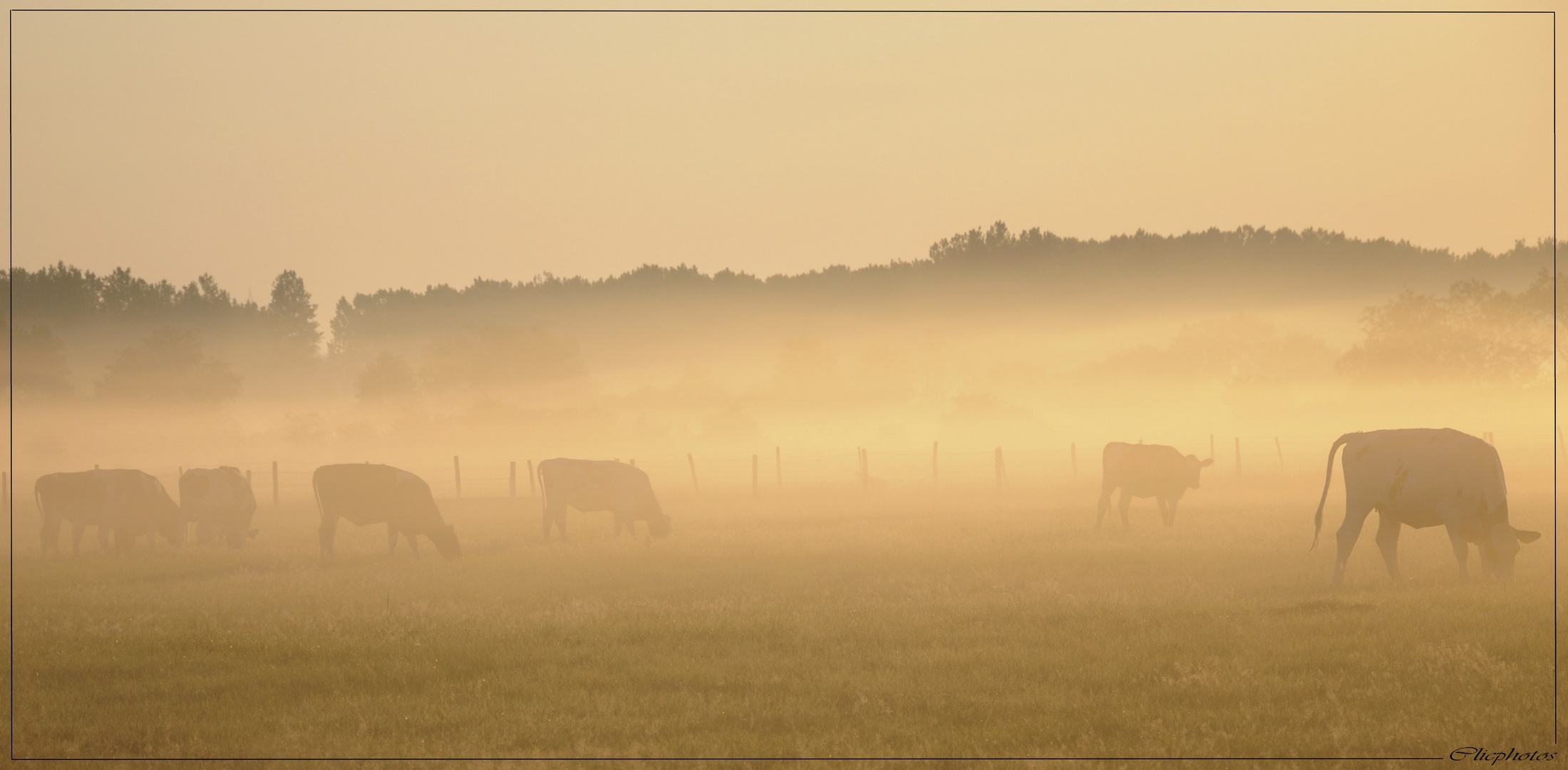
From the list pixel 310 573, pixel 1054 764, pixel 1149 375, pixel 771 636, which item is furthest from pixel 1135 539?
pixel 1149 375

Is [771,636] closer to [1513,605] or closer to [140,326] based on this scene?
[1513,605]

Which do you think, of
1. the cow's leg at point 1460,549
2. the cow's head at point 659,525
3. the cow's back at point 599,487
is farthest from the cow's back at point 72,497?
the cow's leg at point 1460,549

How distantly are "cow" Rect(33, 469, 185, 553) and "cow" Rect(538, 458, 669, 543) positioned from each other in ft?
26.1

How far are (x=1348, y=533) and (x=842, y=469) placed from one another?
43927mm

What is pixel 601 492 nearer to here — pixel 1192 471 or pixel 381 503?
pixel 381 503

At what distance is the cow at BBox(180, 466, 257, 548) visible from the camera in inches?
921

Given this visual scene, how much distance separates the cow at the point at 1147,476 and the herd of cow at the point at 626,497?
0.02 m

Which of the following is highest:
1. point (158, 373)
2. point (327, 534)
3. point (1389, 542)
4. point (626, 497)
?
point (158, 373)

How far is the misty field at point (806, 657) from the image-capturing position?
7809 millimetres

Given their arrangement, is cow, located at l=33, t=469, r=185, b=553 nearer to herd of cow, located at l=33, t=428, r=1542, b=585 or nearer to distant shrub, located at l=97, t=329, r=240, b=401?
herd of cow, located at l=33, t=428, r=1542, b=585

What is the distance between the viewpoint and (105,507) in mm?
22172

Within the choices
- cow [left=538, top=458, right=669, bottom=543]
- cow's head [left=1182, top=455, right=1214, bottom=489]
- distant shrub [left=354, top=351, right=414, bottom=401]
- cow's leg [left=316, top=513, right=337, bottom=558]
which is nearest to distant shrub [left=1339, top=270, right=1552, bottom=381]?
cow's head [left=1182, top=455, right=1214, bottom=489]

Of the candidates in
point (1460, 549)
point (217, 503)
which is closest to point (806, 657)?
point (1460, 549)

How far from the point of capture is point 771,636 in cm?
1113
